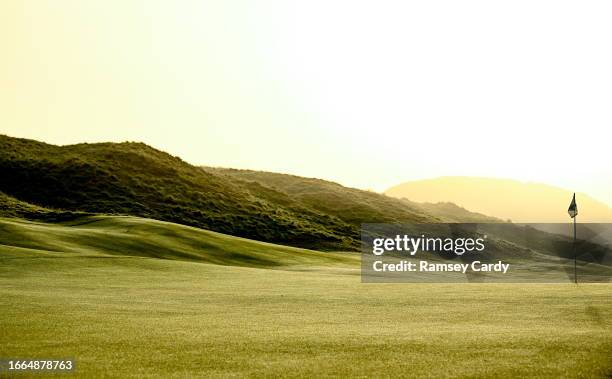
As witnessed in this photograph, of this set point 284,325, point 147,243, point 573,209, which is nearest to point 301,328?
point 284,325

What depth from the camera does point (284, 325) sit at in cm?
2073

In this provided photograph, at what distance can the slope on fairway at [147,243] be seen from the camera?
56094mm

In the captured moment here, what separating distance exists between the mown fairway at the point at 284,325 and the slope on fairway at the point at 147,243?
41.4 ft

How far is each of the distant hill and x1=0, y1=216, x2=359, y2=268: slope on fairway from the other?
31502mm

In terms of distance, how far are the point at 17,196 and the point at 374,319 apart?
108 metres

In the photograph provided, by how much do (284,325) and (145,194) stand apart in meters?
113

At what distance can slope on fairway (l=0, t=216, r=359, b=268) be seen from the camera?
56094 millimetres

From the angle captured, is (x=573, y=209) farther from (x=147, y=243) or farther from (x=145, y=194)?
(x=145, y=194)

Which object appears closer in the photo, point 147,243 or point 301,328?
point 301,328

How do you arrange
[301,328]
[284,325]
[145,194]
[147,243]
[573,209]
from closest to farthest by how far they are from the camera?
[301,328] → [284,325] → [573,209] → [147,243] → [145,194]

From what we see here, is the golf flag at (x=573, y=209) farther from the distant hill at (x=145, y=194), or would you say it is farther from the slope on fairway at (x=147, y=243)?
the distant hill at (x=145, y=194)

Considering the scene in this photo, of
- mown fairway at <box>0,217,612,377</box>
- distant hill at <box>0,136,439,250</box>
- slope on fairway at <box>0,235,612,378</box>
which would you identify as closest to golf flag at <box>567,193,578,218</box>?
slope on fairway at <box>0,235,612,378</box>

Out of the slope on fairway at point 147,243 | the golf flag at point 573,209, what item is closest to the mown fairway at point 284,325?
the golf flag at point 573,209

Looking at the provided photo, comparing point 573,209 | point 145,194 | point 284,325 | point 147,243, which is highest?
point 145,194
